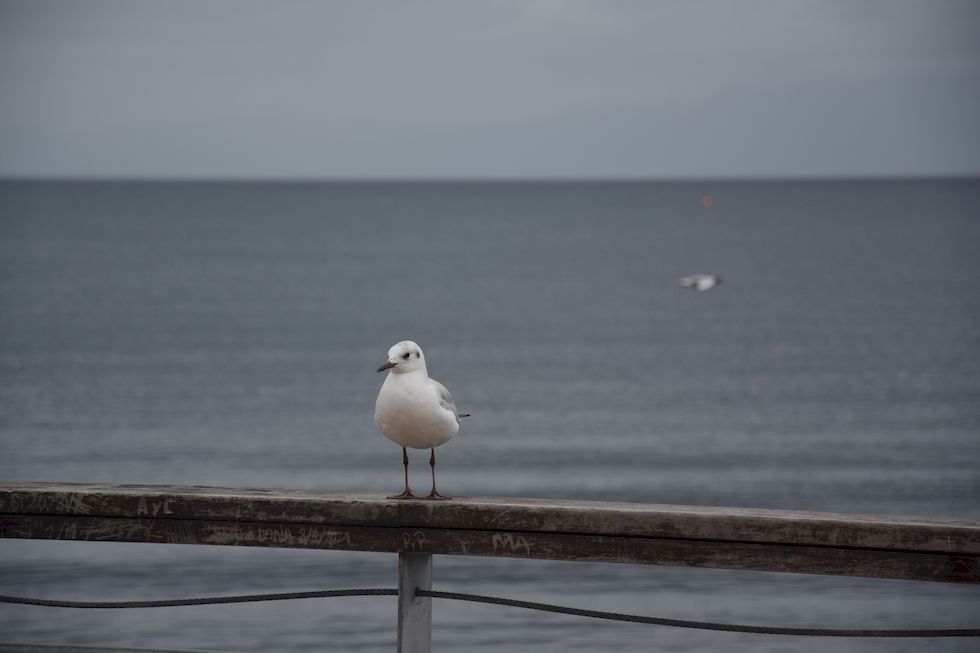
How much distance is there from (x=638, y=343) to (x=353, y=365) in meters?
12.8

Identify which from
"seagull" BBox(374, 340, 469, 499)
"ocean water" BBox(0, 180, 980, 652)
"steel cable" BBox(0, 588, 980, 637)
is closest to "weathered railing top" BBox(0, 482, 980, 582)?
"steel cable" BBox(0, 588, 980, 637)

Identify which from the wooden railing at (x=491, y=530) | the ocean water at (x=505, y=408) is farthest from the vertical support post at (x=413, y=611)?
the ocean water at (x=505, y=408)

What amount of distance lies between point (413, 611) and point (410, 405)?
2.47 ft

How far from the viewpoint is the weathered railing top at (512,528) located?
288 centimetres

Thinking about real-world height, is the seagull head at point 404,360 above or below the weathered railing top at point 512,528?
above

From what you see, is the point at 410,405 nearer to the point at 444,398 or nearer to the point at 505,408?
the point at 444,398

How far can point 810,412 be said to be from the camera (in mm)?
31875

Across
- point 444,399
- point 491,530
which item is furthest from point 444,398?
point 491,530

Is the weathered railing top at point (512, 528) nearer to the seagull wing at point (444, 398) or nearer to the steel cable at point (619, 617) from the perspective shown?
the steel cable at point (619, 617)

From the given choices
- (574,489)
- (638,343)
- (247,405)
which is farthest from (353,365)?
(574,489)

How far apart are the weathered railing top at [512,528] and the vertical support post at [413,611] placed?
0.20 ft

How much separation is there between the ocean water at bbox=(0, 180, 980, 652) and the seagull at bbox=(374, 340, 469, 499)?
8530 mm

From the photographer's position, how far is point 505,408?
103 feet

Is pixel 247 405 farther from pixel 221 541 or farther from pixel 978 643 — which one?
pixel 221 541
